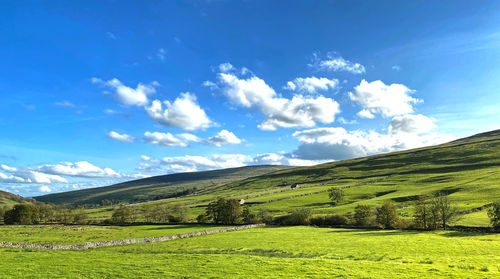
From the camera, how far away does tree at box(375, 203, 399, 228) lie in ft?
215

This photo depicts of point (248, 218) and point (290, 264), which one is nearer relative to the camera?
point (290, 264)

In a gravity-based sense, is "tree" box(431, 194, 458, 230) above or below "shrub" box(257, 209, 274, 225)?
above

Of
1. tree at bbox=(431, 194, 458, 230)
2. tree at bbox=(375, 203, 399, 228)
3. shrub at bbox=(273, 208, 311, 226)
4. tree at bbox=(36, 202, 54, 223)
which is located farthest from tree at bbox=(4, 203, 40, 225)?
tree at bbox=(431, 194, 458, 230)

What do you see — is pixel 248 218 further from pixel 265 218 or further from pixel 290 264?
pixel 290 264

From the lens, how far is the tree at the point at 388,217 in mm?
65625

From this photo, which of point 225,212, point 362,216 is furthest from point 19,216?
point 362,216

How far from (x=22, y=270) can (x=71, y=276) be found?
6252mm

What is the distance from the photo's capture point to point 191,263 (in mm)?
29891

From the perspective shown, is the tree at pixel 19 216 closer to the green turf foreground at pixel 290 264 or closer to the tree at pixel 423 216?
the green turf foreground at pixel 290 264

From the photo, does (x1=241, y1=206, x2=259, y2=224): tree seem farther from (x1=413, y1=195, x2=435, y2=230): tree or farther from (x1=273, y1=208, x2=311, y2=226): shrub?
(x1=413, y1=195, x2=435, y2=230): tree

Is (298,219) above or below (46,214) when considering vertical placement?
below

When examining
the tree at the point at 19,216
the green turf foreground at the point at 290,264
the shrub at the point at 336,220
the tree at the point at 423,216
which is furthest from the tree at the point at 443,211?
the tree at the point at 19,216

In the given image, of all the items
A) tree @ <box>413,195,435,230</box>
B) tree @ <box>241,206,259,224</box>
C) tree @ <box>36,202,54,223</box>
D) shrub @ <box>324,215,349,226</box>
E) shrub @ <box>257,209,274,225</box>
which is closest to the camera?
tree @ <box>413,195,435,230</box>

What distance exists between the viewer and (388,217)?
66.2 metres
